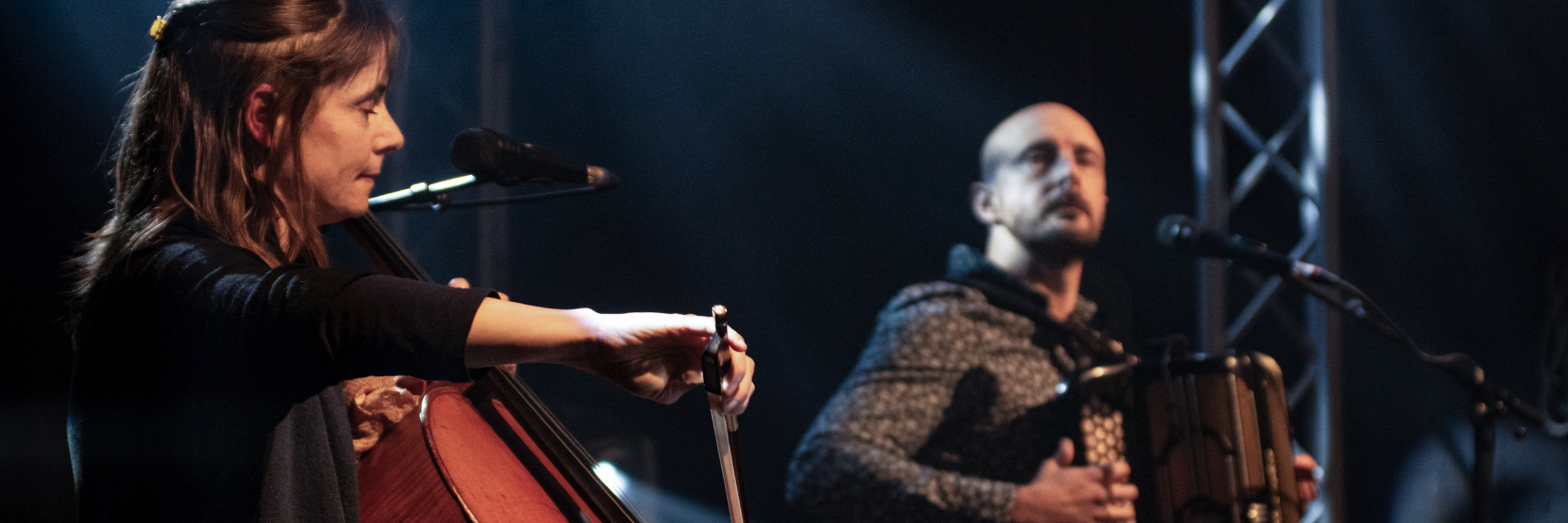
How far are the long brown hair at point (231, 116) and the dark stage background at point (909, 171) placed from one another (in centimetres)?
227

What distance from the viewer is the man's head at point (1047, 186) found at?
2721 mm

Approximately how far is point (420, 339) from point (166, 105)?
1.76 ft

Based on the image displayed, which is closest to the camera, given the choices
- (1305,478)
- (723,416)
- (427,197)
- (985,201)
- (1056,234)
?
(723,416)

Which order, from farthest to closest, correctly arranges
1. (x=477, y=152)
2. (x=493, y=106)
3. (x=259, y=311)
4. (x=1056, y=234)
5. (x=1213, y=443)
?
1. (x=493, y=106)
2. (x=1056, y=234)
3. (x=1213, y=443)
4. (x=477, y=152)
5. (x=259, y=311)

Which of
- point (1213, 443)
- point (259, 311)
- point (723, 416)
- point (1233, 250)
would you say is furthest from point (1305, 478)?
point (259, 311)

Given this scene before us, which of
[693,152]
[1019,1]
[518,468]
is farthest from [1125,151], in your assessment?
[518,468]

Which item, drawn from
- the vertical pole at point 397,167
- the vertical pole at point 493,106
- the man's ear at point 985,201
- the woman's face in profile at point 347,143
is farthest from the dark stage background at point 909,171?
the woman's face in profile at point 347,143

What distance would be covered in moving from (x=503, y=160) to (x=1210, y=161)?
230 cm

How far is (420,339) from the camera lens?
0.83 meters

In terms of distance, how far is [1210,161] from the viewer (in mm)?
3074

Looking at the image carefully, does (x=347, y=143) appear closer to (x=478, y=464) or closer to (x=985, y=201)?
(x=478, y=464)

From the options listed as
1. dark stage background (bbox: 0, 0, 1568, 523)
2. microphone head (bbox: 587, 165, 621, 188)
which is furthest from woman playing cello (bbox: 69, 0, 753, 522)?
dark stage background (bbox: 0, 0, 1568, 523)

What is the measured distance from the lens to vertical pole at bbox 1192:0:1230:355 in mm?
2998

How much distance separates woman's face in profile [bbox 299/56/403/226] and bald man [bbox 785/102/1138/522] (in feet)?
4.73
